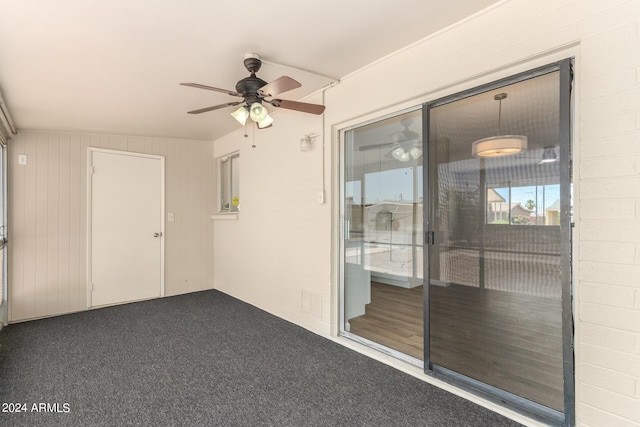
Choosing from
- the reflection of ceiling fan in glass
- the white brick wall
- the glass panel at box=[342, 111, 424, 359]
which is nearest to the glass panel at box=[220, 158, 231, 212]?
the glass panel at box=[342, 111, 424, 359]

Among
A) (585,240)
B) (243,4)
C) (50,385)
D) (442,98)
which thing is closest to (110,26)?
(243,4)

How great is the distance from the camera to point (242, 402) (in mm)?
2199

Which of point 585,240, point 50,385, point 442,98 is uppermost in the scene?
point 442,98

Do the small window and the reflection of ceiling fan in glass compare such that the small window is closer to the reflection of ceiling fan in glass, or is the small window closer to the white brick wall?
the reflection of ceiling fan in glass

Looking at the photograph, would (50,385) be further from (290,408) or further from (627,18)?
(627,18)

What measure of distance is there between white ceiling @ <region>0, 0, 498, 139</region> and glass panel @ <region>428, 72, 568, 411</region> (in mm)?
744

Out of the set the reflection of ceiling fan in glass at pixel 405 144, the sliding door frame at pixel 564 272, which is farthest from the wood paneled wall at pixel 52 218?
the sliding door frame at pixel 564 272

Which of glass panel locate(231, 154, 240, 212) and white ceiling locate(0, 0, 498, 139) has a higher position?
white ceiling locate(0, 0, 498, 139)

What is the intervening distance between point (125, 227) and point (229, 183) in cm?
165

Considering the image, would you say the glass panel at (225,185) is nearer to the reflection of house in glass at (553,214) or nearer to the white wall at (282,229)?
the white wall at (282,229)

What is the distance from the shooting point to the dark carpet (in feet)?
6.70

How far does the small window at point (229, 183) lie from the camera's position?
5195mm

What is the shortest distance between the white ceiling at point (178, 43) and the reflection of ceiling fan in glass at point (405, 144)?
25.9 inches

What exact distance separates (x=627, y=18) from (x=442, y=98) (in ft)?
3.31
